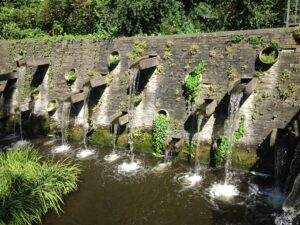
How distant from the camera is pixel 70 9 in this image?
1966 centimetres

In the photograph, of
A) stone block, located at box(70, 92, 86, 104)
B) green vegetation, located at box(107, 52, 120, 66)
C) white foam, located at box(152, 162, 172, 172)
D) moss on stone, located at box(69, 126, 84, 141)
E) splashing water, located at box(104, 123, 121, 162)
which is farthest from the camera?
moss on stone, located at box(69, 126, 84, 141)

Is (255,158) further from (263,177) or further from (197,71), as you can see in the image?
Answer: (197,71)

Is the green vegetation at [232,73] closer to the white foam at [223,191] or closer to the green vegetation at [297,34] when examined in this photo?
the green vegetation at [297,34]

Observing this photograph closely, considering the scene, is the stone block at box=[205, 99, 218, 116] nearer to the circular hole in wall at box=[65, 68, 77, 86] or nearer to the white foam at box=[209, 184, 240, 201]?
the white foam at box=[209, 184, 240, 201]

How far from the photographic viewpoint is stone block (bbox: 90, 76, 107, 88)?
13156 millimetres

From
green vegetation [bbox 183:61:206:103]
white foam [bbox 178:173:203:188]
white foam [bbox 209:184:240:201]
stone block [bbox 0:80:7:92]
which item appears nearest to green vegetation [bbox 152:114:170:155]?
green vegetation [bbox 183:61:206:103]

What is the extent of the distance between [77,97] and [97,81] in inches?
40.0

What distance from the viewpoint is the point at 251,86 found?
997 cm

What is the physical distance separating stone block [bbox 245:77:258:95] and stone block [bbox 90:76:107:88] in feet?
19.8

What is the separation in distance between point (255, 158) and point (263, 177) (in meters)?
0.63

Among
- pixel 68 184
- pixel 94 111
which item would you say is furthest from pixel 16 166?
pixel 94 111

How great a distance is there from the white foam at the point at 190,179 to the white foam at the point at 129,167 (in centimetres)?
172

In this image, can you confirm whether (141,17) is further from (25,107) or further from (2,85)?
(2,85)

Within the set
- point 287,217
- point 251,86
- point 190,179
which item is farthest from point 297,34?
point 190,179
